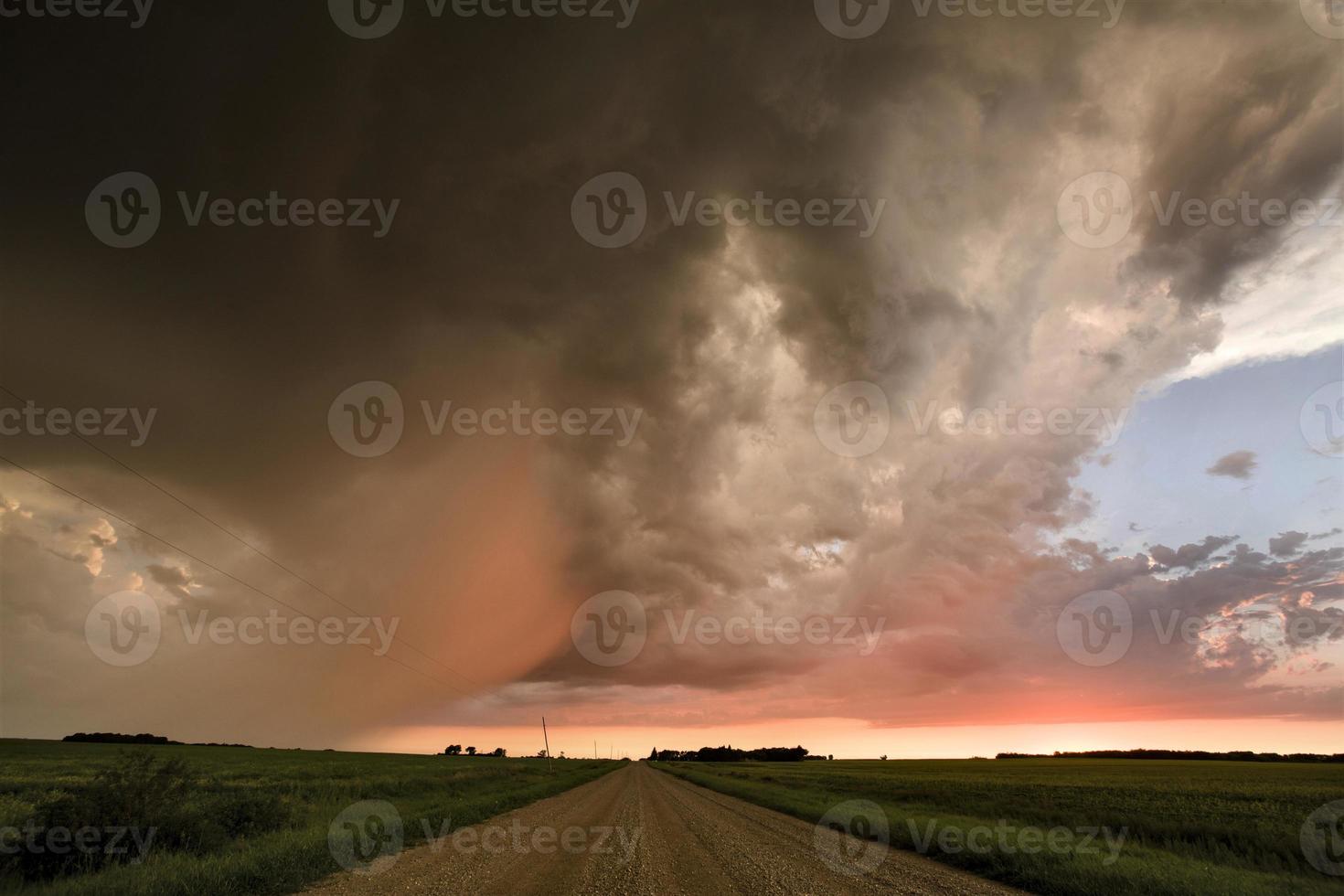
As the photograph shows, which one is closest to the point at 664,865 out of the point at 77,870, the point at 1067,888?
the point at 1067,888

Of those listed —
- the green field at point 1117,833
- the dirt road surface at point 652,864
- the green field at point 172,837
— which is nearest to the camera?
the green field at point 172,837

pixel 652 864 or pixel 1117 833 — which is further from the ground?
pixel 652 864

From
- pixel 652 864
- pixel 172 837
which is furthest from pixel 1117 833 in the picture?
pixel 172 837

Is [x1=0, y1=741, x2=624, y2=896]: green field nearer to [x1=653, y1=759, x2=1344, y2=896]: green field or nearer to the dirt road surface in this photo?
the dirt road surface

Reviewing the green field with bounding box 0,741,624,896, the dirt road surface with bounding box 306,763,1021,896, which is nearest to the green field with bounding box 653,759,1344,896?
the dirt road surface with bounding box 306,763,1021,896

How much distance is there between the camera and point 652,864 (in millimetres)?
14133

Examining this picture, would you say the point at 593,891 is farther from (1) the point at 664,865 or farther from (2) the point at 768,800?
(2) the point at 768,800

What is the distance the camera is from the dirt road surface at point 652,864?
462 inches

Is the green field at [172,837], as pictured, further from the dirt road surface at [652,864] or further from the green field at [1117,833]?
the green field at [1117,833]

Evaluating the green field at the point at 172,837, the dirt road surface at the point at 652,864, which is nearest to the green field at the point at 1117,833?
the dirt road surface at the point at 652,864

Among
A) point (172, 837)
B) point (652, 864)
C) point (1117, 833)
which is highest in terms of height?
point (172, 837)

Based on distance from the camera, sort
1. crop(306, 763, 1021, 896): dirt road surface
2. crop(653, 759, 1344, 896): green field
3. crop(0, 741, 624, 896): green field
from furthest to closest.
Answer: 1. crop(653, 759, 1344, 896): green field
2. crop(306, 763, 1021, 896): dirt road surface
3. crop(0, 741, 624, 896): green field

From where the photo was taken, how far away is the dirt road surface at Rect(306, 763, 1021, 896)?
1174 cm

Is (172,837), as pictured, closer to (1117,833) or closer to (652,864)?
(652,864)
